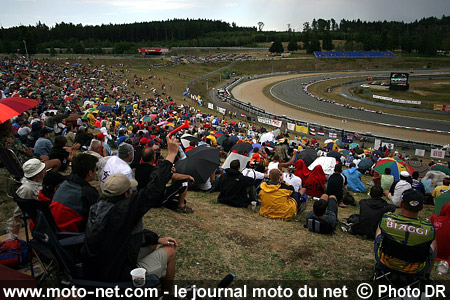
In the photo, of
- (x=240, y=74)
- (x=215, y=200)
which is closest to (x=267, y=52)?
(x=240, y=74)

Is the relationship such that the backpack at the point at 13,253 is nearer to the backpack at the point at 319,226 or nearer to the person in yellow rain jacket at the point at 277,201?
the person in yellow rain jacket at the point at 277,201

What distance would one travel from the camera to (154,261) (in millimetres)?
3869

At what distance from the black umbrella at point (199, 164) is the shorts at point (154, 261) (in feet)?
14.7

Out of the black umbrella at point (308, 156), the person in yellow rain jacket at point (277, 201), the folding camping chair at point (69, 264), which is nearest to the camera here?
the folding camping chair at point (69, 264)

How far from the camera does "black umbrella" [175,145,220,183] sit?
858 cm

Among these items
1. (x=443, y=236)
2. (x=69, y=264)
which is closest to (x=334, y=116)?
(x=443, y=236)

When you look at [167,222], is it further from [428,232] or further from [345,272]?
[428,232]

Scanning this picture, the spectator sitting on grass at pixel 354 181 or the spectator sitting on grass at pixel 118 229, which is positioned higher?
the spectator sitting on grass at pixel 118 229

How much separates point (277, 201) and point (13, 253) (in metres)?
5.33

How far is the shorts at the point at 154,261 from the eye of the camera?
379 cm

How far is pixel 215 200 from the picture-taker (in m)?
8.65

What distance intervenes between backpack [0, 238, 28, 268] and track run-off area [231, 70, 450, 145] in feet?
117

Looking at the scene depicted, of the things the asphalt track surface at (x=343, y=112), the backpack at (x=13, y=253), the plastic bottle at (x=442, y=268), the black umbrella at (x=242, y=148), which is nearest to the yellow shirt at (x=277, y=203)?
the plastic bottle at (x=442, y=268)

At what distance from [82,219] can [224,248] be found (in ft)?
8.43
